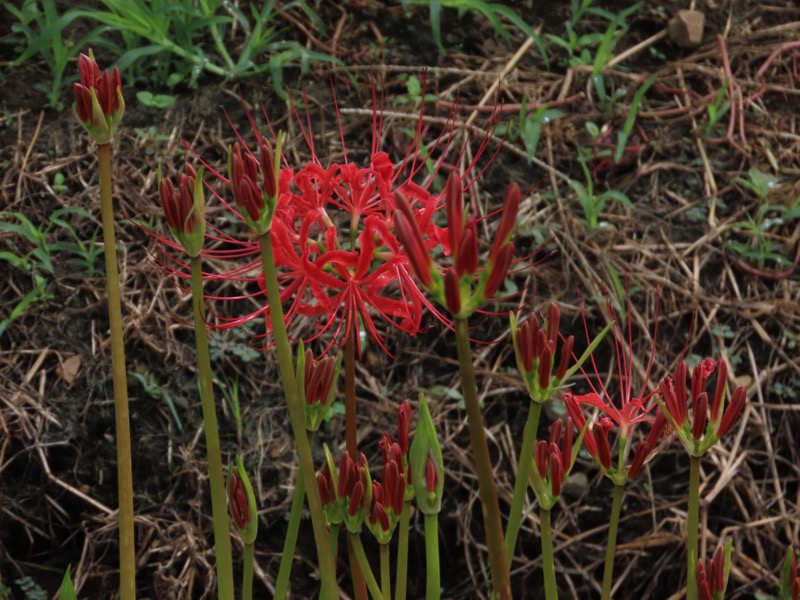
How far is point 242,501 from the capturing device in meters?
1.15

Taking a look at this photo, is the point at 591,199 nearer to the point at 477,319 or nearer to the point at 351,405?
the point at 477,319

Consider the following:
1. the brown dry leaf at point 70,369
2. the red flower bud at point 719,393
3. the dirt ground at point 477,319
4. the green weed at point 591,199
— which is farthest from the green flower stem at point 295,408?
the green weed at point 591,199

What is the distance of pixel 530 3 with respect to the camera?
9.79ft

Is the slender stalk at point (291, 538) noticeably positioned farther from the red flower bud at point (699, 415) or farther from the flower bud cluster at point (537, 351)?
the red flower bud at point (699, 415)

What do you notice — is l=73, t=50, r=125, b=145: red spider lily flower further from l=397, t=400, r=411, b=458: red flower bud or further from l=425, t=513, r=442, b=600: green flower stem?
l=425, t=513, r=442, b=600: green flower stem

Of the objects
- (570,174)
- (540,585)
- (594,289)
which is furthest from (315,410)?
(570,174)

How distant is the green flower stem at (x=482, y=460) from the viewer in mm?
753

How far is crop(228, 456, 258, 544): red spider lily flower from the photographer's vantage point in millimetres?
1138

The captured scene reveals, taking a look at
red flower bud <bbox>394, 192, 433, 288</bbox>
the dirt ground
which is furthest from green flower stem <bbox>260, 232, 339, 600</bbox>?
the dirt ground

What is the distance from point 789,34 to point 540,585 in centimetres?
189

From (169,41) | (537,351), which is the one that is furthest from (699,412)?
(169,41)

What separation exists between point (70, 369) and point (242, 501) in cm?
113

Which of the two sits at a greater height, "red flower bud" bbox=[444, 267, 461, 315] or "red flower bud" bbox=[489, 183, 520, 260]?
"red flower bud" bbox=[489, 183, 520, 260]

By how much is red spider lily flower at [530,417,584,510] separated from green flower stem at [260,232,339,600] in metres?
0.24
